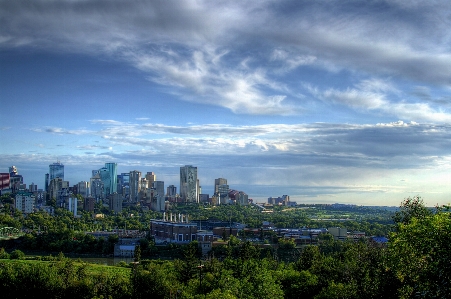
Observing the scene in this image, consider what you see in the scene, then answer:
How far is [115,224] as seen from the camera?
54906 millimetres

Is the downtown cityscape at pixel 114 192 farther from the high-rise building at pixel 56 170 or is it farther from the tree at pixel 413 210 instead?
the tree at pixel 413 210

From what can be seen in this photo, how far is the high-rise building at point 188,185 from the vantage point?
87.9 meters

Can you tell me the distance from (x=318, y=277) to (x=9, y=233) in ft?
118

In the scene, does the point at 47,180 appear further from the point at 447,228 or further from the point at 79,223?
the point at 447,228

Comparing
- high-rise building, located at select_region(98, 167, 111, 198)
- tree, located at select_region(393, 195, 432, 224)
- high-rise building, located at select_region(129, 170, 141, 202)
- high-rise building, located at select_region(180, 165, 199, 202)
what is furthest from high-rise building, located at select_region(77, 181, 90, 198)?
tree, located at select_region(393, 195, 432, 224)

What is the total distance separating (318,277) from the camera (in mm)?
15258

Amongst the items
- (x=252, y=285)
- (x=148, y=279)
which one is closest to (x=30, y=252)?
(x=148, y=279)

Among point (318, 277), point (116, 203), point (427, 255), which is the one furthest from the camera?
point (116, 203)

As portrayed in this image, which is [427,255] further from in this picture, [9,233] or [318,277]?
[9,233]

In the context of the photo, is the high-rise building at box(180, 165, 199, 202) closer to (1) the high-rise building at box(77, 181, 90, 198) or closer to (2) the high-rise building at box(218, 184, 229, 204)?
(2) the high-rise building at box(218, 184, 229, 204)

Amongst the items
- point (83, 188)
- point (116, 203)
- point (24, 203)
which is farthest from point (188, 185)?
point (24, 203)

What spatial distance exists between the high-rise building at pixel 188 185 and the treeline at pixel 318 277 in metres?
66.0

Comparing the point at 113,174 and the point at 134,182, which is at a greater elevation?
the point at 113,174

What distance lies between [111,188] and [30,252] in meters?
68.6
